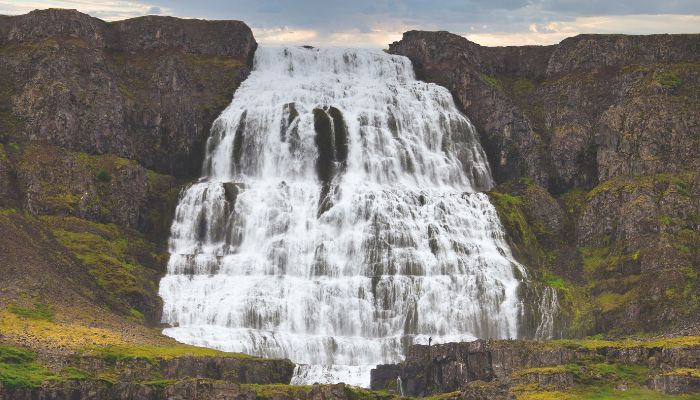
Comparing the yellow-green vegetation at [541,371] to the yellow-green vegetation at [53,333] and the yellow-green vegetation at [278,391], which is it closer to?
the yellow-green vegetation at [278,391]

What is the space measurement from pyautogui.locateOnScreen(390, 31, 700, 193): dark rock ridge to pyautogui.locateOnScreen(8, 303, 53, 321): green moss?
60180 mm

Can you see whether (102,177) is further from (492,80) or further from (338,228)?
(492,80)

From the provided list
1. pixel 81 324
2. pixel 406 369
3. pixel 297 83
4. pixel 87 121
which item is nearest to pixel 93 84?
pixel 87 121

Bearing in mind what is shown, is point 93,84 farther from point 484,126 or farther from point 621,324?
point 621,324

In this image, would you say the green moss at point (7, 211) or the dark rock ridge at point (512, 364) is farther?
the green moss at point (7, 211)

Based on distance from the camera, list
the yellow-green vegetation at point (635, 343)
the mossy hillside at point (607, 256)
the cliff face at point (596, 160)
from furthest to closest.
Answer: the cliff face at point (596, 160)
the mossy hillside at point (607, 256)
the yellow-green vegetation at point (635, 343)

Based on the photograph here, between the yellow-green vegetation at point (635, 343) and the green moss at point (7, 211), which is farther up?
the green moss at point (7, 211)

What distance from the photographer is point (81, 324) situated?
13188 centimetres

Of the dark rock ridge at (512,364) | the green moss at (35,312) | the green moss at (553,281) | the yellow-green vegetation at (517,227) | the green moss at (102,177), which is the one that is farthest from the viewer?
the yellow-green vegetation at (517,227)

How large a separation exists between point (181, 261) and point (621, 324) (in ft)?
141

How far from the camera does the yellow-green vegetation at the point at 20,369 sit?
115938mm

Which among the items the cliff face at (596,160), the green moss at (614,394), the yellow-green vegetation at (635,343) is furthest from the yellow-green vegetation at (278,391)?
the cliff face at (596,160)

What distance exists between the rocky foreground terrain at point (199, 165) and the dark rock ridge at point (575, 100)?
0.75ft

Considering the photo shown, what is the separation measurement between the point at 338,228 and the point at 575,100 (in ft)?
130
